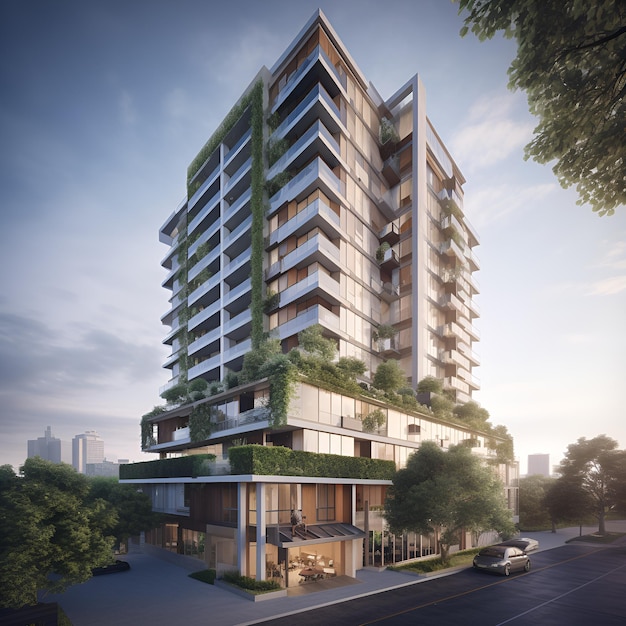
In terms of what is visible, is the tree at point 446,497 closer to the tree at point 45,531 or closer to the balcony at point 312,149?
the tree at point 45,531

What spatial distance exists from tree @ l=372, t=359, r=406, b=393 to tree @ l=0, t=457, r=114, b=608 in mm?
24696

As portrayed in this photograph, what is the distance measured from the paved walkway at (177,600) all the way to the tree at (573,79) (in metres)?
20.6

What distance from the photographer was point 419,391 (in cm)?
4912

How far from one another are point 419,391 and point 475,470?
17780 millimetres

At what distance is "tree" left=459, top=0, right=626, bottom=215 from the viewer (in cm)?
1113

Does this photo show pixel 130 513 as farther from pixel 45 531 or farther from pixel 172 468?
pixel 45 531

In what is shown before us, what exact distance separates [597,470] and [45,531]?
5722 cm

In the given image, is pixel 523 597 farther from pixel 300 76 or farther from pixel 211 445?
pixel 300 76

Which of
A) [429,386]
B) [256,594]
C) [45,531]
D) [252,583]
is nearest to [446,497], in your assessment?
[252,583]

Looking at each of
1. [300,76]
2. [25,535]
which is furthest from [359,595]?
[300,76]

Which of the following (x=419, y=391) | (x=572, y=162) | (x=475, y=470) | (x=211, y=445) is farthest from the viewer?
(x=419, y=391)

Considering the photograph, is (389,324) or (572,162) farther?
(389,324)

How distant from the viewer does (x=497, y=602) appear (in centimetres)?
2325

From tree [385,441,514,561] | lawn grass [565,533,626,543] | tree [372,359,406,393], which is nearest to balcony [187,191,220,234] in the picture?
tree [372,359,406,393]
